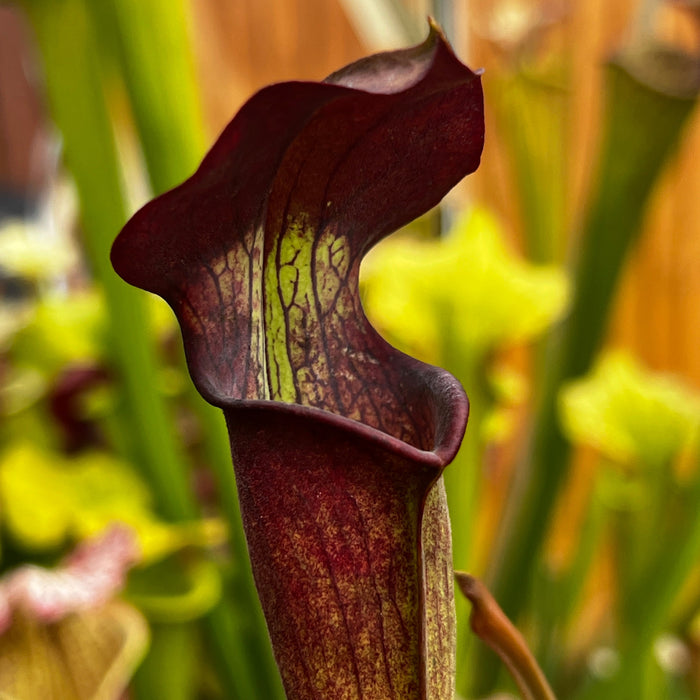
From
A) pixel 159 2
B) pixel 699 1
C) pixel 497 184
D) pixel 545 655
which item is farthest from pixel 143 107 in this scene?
pixel 497 184

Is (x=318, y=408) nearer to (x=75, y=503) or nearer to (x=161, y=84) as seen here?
(x=161, y=84)

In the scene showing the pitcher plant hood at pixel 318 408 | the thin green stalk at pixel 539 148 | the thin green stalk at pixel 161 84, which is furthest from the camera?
the thin green stalk at pixel 539 148

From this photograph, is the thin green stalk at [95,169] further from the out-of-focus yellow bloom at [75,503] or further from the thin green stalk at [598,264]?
the thin green stalk at [598,264]

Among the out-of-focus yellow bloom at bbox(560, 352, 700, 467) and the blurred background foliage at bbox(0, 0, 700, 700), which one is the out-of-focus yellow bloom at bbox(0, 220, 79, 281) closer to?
the blurred background foliage at bbox(0, 0, 700, 700)

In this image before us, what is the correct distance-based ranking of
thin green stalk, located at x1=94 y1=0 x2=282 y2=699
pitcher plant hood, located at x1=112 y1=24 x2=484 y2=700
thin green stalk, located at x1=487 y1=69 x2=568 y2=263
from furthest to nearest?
thin green stalk, located at x1=487 y1=69 x2=568 y2=263 < thin green stalk, located at x1=94 y1=0 x2=282 y2=699 < pitcher plant hood, located at x1=112 y1=24 x2=484 y2=700

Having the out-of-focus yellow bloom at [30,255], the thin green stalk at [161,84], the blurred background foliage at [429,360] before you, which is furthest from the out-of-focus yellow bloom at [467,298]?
the out-of-focus yellow bloom at [30,255]

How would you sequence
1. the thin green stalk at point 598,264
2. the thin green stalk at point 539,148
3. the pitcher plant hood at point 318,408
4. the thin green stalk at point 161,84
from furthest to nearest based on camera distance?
the thin green stalk at point 539,148 → the thin green stalk at point 598,264 → the thin green stalk at point 161,84 → the pitcher plant hood at point 318,408

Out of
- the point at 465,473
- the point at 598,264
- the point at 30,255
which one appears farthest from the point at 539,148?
A: the point at 30,255

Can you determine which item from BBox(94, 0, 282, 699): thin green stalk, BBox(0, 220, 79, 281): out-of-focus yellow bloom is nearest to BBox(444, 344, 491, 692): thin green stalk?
BBox(94, 0, 282, 699): thin green stalk
